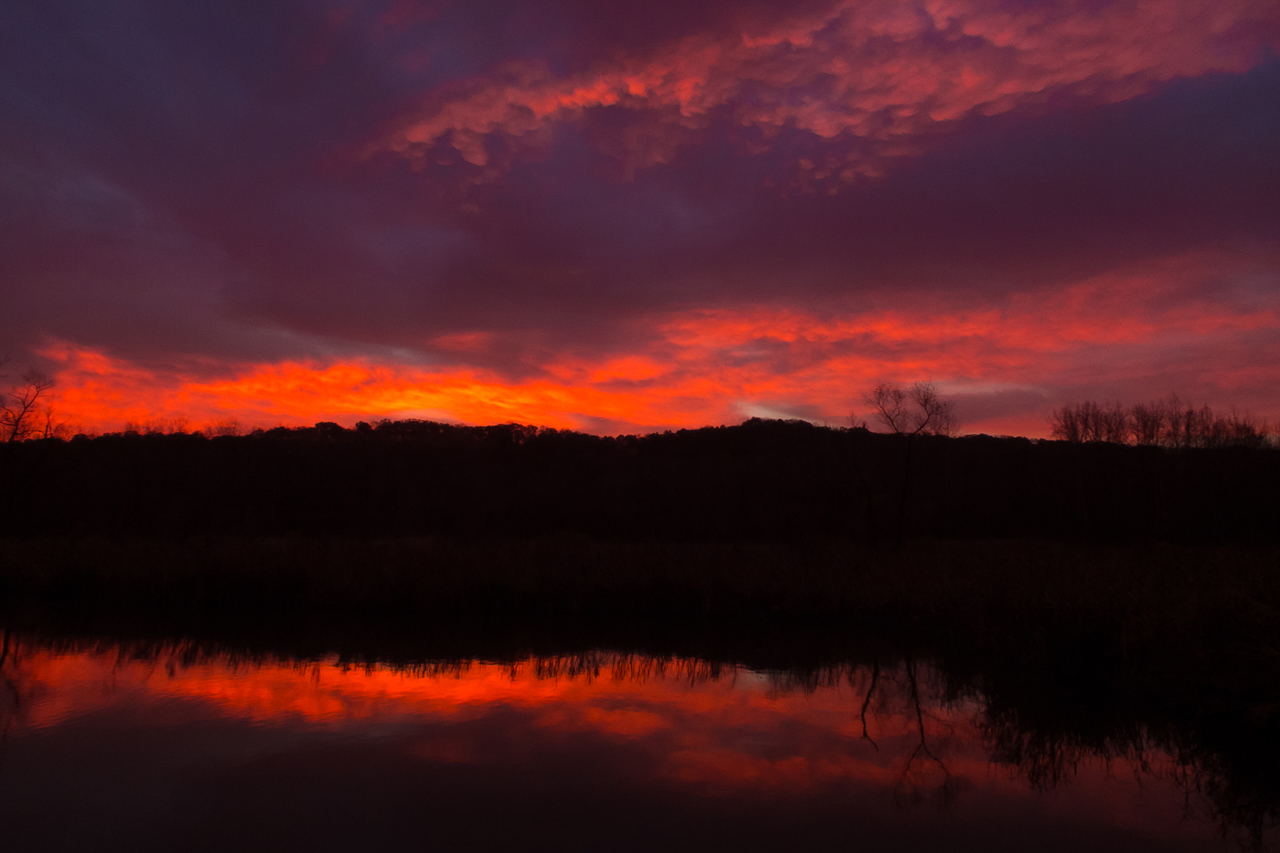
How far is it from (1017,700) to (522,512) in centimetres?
4627

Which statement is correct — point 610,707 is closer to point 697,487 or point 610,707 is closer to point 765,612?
point 765,612

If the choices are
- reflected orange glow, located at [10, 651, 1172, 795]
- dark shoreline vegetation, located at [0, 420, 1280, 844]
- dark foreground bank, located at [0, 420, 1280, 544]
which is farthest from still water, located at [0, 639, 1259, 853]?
dark foreground bank, located at [0, 420, 1280, 544]

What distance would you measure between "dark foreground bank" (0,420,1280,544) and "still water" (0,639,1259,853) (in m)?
36.0

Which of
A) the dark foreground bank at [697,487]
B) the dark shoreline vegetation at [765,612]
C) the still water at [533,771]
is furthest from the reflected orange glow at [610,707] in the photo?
the dark foreground bank at [697,487]

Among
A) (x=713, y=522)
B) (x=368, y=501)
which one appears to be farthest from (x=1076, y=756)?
(x=368, y=501)

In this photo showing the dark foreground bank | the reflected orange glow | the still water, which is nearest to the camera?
the still water

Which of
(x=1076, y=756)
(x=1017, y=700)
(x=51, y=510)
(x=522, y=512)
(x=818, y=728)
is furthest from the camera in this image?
(x=522, y=512)

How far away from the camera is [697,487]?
58.3 m

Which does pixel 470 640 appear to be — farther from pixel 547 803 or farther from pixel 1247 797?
pixel 1247 797

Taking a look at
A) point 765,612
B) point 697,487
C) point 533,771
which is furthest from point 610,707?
point 697,487

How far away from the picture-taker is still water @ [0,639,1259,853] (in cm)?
561

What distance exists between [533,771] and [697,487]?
51.7 meters

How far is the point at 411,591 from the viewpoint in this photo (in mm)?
17500

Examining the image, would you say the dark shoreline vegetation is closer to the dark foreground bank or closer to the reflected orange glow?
the reflected orange glow
